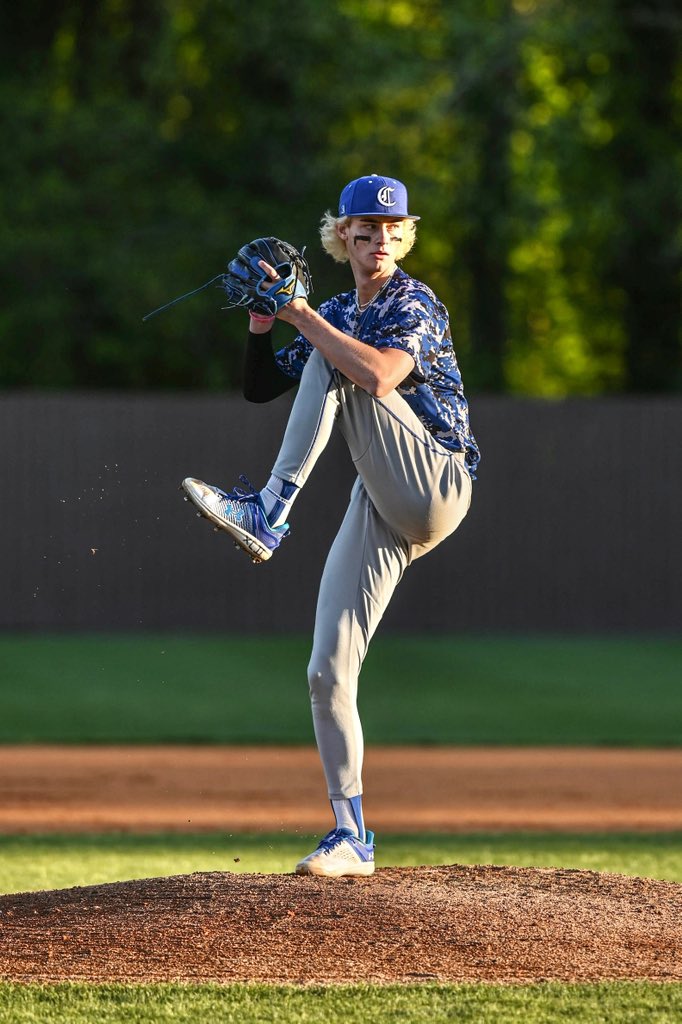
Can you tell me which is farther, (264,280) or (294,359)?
(294,359)

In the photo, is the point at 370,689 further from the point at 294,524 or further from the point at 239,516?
the point at 239,516

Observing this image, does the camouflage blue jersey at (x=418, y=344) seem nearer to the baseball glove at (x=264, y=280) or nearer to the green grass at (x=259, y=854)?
the baseball glove at (x=264, y=280)

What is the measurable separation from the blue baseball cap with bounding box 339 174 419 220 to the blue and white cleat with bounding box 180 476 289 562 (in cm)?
92

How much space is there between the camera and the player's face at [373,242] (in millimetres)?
5551

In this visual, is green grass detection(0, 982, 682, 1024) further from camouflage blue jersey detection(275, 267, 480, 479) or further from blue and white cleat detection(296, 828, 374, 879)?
camouflage blue jersey detection(275, 267, 480, 479)

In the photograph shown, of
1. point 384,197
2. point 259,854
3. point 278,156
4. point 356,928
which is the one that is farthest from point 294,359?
point 278,156

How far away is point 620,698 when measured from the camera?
15344 mm

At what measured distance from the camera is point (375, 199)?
18.0 ft

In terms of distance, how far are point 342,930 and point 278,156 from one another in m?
21.9

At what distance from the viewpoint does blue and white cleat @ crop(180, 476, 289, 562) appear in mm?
5492

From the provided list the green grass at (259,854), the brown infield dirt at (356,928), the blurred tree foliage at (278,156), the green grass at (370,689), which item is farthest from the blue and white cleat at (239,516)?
the blurred tree foliage at (278,156)

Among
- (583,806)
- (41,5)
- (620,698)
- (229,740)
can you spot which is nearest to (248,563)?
(620,698)

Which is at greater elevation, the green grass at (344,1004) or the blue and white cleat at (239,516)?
the blue and white cleat at (239,516)

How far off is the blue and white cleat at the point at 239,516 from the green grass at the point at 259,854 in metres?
2.62
